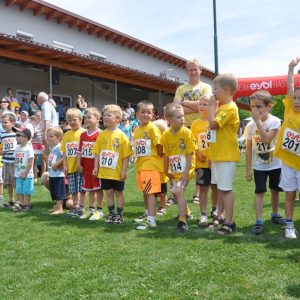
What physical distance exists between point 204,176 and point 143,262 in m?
2.06

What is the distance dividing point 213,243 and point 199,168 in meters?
1.46

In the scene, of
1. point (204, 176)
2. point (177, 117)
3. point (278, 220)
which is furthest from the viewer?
point (204, 176)

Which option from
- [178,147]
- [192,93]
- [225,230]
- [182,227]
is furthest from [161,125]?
[225,230]

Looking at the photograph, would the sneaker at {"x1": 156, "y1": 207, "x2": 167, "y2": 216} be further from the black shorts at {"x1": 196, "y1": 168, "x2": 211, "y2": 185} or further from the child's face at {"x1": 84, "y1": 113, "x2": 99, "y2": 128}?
the child's face at {"x1": 84, "y1": 113, "x2": 99, "y2": 128}

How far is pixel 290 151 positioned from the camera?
4855 millimetres

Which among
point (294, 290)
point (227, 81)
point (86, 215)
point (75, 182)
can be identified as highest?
point (227, 81)

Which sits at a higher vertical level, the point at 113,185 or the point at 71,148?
the point at 71,148

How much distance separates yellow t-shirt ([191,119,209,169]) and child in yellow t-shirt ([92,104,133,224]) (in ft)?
3.15

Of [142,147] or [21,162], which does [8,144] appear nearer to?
[21,162]

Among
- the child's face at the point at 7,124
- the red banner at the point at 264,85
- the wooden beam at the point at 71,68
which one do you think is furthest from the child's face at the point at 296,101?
the wooden beam at the point at 71,68

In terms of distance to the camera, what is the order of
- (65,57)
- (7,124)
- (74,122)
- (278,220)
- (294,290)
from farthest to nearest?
(65,57), (7,124), (74,122), (278,220), (294,290)

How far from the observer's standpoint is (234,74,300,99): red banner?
643 inches

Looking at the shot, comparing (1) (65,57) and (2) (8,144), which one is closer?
(2) (8,144)

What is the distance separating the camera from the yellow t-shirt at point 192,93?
21.7ft
